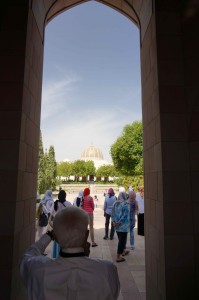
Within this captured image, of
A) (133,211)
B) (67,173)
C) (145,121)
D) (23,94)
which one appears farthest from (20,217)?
(67,173)

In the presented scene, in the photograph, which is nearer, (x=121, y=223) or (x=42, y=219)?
(x=121, y=223)

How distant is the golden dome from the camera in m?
105

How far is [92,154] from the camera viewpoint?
347 ft

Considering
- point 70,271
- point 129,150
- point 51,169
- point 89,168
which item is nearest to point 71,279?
point 70,271

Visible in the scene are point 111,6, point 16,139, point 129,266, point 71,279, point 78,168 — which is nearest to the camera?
point 71,279

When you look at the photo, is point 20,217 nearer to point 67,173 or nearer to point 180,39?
point 180,39

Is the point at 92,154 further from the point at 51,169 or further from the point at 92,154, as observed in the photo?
the point at 51,169

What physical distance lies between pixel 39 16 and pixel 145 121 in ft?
7.83

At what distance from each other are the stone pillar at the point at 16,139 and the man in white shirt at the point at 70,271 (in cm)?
132

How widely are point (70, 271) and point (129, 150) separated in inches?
1228

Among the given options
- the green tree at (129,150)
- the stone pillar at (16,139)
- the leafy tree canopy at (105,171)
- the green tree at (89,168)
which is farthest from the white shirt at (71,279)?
the leafy tree canopy at (105,171)

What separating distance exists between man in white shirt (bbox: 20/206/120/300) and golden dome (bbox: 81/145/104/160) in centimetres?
10290

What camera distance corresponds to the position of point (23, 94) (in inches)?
120

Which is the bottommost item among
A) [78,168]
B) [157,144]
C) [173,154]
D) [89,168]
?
[173,154]
